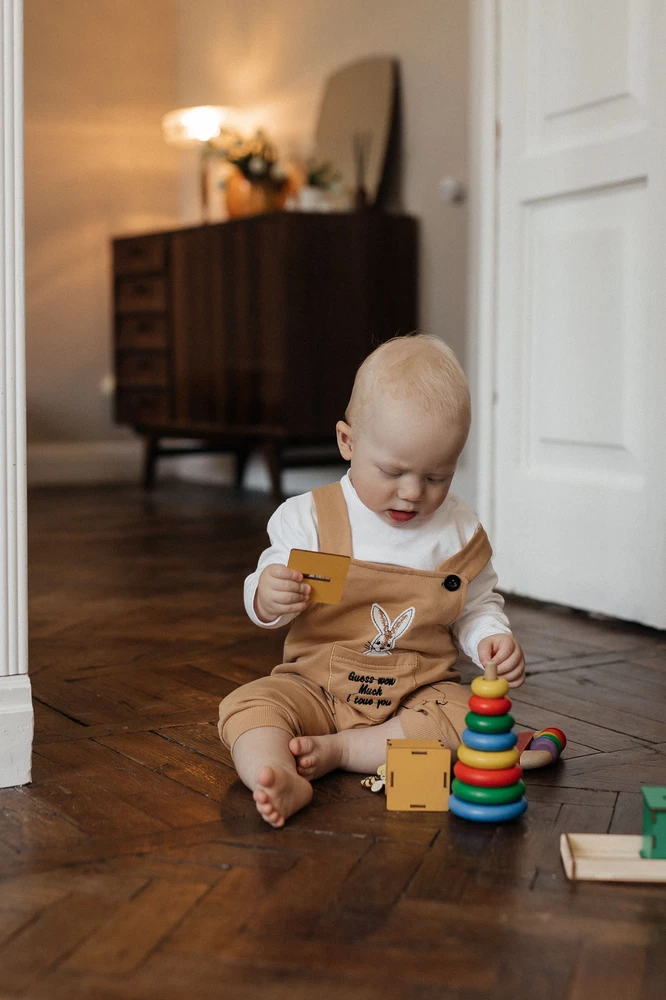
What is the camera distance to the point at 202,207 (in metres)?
5.32

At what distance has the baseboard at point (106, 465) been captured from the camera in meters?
5.32

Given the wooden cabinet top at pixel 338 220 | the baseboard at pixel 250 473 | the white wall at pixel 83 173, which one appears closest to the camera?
the wooden cabinet top at pixel 338 220

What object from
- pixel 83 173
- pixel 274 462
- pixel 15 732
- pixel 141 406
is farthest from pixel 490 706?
pixel 83 173

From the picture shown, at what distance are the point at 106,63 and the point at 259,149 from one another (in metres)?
1.49

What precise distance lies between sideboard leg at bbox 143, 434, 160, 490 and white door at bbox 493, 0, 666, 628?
8.84ft

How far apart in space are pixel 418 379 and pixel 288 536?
26cm

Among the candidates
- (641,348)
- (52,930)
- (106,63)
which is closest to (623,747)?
(52,930)

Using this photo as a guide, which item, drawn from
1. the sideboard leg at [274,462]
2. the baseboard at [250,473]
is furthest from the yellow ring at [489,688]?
the baseboard at [250,473]

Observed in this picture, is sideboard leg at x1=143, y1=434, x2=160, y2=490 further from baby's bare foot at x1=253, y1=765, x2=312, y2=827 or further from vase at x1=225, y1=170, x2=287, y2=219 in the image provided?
baby's bare foot at x1=253, y1=765, x2=312, y2=827

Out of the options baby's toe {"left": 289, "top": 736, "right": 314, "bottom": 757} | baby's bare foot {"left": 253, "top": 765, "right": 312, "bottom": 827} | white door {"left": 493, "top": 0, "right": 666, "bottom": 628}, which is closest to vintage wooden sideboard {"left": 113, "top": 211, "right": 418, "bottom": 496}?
white door {"left": 493, "top": 0, "right": 666, "bottom": 628}

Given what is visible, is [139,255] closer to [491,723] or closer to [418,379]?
[418,379]

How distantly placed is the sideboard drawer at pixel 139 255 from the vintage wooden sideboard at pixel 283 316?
117mm

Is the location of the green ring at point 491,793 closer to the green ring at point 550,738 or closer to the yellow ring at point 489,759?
the yellow ring at point 489,759

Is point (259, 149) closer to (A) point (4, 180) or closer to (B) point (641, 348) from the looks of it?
(B) point (641, 348)
